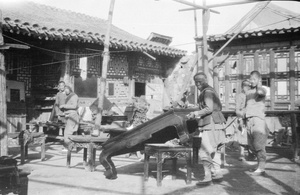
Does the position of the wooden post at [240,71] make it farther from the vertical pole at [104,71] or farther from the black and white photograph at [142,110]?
the vertical pole at [104,71]

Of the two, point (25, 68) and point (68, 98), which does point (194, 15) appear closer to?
point (68, 98)

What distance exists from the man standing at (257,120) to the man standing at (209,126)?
3.18ft

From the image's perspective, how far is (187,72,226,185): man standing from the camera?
4801 mm

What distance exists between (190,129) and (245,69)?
239 inches

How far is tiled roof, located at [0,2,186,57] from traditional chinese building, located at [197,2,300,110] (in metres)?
2.65

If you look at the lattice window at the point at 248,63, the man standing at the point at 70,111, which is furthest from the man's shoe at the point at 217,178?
the lattice window at the point at 248,63

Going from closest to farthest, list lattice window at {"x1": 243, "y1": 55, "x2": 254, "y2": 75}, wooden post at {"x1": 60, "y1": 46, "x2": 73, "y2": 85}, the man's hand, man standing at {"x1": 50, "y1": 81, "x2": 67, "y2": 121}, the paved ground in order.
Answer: the paved ground → the man's hand → man standing at {"x1": 50, "y1": 81, "x2": 67, "y2": 121} → wooden post at {"x1": 60, "y1": 46, "x2": 73, "y2": 85} → lattice window at {"x1": 243, "y1": 55, "x2": 254, "y2": 75}

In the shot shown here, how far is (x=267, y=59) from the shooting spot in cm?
1062

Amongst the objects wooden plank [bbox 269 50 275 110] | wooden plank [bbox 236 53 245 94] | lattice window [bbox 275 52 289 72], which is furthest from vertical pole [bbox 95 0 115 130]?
lattice window [bbox 275 52 289 72]

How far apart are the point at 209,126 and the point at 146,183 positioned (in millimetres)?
1470

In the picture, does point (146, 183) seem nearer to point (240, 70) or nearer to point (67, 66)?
point (67, 66)

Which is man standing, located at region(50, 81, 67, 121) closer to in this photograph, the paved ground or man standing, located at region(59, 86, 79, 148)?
man standing, located at region(59, 86, 79, 148)

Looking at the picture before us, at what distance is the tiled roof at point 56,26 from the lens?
8.49 meters

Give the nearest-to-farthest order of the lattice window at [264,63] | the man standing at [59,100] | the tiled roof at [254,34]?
the man standing at [59,100] < the tiled roof at [254,34] < the lattice window at [264,63]
